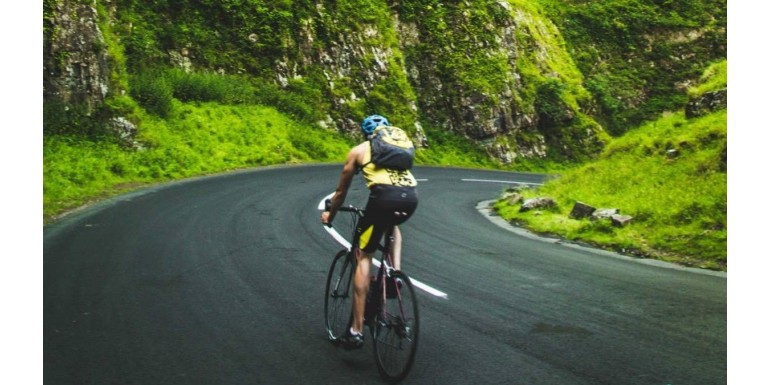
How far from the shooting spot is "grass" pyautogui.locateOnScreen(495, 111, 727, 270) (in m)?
10.4

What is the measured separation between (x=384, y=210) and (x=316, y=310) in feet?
6.68

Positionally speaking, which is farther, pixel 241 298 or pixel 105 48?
pixel 105 48

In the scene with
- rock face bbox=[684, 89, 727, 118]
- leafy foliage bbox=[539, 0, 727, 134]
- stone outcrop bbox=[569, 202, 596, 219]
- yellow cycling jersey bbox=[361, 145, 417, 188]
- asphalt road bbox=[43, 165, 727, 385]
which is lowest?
asphalt road bbox=[43, 165, 727, 385]

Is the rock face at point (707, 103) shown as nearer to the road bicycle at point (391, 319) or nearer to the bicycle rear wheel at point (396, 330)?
the road bicycle at point (391, 319)

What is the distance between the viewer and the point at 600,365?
15.7 ft

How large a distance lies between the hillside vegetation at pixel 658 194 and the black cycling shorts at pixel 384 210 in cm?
643

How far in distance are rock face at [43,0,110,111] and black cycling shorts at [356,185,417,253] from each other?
681 inches

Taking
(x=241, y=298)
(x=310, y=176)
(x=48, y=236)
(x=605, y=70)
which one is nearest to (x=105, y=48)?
(x=310, y=176)

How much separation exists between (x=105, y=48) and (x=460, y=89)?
68.4 feet

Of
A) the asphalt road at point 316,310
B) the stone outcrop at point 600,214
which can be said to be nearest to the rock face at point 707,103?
the stone outcrop at point 600,214

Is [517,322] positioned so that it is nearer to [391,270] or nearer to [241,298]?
[391,270]

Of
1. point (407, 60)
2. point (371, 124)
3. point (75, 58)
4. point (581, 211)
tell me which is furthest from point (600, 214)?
point (407, 60)

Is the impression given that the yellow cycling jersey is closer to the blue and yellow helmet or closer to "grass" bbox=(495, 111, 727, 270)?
the blue and yellow helmet

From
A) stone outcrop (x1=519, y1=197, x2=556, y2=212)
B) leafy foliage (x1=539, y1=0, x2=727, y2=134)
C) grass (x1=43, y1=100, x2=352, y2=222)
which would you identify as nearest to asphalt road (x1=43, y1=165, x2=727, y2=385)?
stone outcrop (x1=519, y1=197, x2=556, y2=212)
